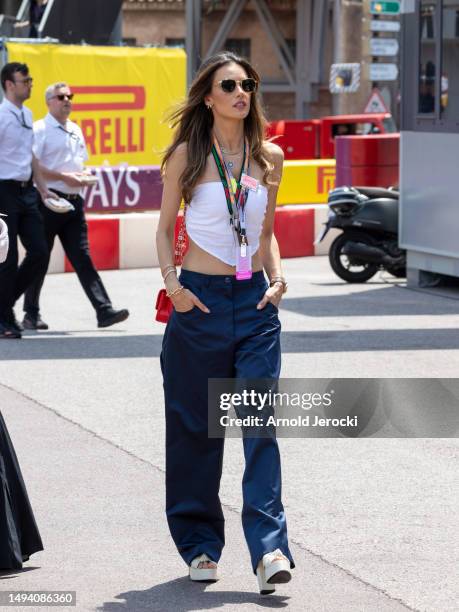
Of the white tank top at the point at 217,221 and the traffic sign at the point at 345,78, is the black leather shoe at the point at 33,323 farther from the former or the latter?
the traffic sign at the point at 345,78

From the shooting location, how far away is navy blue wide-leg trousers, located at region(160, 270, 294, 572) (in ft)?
16.2

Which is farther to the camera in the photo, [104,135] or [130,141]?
[130,141]

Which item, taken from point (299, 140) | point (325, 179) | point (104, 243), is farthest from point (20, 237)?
point (299, 140)

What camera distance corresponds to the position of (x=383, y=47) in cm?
2428

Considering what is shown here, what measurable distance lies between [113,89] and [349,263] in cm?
354

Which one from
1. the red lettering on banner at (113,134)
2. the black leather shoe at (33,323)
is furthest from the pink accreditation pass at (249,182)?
the red lettering on banner at (113,134)

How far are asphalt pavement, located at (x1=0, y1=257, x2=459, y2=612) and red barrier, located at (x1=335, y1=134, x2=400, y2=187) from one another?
4788 mm

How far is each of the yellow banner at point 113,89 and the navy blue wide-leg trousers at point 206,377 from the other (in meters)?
10.4

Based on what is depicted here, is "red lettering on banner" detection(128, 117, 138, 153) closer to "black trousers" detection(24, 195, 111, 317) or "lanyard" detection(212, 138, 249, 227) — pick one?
"black trousers" detection(24, 195, 111, 317)

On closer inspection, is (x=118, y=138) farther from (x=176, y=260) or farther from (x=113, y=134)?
(x=176, y=260)

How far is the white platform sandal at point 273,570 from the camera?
473cm

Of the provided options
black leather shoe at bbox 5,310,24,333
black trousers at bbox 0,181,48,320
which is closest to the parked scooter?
black trousers at bbox 0,181,48,320

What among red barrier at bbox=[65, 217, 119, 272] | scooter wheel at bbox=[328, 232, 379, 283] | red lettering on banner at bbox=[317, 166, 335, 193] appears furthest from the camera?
red lettering on banner at bbox=[317, 166, 335, 193]

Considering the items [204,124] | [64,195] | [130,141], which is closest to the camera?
[204,124]
